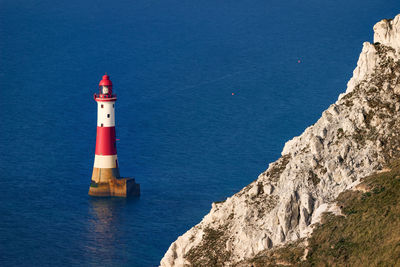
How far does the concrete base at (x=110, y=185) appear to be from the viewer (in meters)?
112

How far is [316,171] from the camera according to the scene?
156 ft

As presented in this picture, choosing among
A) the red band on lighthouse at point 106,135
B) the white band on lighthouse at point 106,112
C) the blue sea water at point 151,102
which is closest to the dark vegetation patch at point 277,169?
the blue sea water at point 151,102

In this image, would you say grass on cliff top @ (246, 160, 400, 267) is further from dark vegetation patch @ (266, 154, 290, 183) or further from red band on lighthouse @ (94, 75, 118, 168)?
red band on lighthouse @ (94, 75, 118, 168)

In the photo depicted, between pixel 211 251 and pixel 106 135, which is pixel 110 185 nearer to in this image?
pixel 106 135

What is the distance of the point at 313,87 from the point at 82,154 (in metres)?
41.9

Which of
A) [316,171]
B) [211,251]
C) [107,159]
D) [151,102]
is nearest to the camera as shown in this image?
[316,171]

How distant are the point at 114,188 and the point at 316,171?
219ft

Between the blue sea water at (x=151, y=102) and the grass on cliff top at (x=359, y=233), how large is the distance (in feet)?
144

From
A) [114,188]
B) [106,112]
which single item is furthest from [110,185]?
[106,112]

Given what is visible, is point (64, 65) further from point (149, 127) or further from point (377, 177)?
point (377, 177)

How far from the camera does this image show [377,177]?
146 feet

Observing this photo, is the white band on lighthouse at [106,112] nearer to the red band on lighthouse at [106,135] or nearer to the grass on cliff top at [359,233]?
the red band on lighthouse at [106,135]

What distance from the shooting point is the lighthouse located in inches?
4358

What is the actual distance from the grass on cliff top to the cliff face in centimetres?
140
